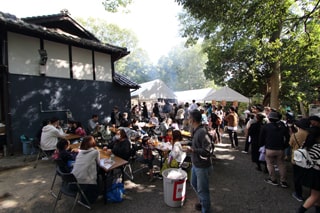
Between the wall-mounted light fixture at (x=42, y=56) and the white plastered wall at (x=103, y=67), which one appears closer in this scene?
the wall-mounted light fixture at (x=42, y=56)

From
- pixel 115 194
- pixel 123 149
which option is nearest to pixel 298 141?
pixel 123 149

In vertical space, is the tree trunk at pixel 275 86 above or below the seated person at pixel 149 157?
above

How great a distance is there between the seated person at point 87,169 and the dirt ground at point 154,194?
0.43 meters

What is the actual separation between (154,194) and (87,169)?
1.59 metres

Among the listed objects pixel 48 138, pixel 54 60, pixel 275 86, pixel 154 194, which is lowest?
pixel 154 194

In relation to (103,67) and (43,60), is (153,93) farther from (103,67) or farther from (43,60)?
(43,60)

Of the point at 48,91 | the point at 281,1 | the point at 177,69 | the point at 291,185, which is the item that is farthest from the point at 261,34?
the point at 177,69

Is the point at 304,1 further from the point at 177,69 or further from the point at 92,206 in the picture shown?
the point at 177,69

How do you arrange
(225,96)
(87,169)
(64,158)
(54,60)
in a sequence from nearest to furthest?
(87,169) → (64,158) → (54,60) → (225,96)

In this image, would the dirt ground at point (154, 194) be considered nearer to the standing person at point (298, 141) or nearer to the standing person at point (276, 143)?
the standing person at point (298, 141)

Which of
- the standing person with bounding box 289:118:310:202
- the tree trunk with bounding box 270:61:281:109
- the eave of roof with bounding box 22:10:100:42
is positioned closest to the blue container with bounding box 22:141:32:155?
the eave of roof with bounding box 22:10:100:42

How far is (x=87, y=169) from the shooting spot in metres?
3.12

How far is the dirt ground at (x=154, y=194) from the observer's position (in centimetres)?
338

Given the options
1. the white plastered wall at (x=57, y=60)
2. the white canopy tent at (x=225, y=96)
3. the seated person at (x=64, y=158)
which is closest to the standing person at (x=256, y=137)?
the seated person at (x=64, y=158)
